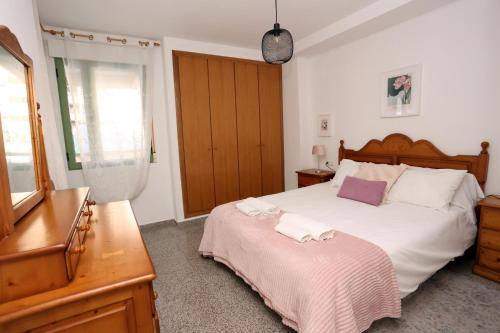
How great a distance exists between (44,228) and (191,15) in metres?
2.70

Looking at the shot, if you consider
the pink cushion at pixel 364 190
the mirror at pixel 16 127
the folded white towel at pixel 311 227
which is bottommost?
the folded white towel at pixel 311 227

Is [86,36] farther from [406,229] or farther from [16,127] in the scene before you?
[406,229]

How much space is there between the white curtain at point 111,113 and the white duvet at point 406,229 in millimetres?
2042

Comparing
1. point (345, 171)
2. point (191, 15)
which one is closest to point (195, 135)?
point (191, 15)

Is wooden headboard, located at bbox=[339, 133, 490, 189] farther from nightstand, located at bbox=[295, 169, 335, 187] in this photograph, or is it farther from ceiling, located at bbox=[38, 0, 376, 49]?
ceiling, located at bbox=[38, 0, 376, 49]

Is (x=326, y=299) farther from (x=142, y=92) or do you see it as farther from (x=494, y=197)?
(x=142, y=92)

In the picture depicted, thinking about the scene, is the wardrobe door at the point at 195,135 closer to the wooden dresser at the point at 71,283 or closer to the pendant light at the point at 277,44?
the pendant light at the point at 277,44

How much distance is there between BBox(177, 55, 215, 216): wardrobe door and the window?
574mm

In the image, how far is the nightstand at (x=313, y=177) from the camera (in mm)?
3609

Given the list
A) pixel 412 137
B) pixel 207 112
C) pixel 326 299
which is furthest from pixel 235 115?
pixel 326 299

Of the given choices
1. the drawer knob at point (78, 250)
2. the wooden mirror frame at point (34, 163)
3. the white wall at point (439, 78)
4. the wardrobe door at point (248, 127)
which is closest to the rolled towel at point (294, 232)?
the drawer knob at point (78, 250)

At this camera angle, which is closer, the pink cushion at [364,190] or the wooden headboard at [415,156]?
the wooden headboard at [415,156]

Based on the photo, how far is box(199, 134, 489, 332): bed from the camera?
4.50 ft

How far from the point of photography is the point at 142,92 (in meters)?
3.40
